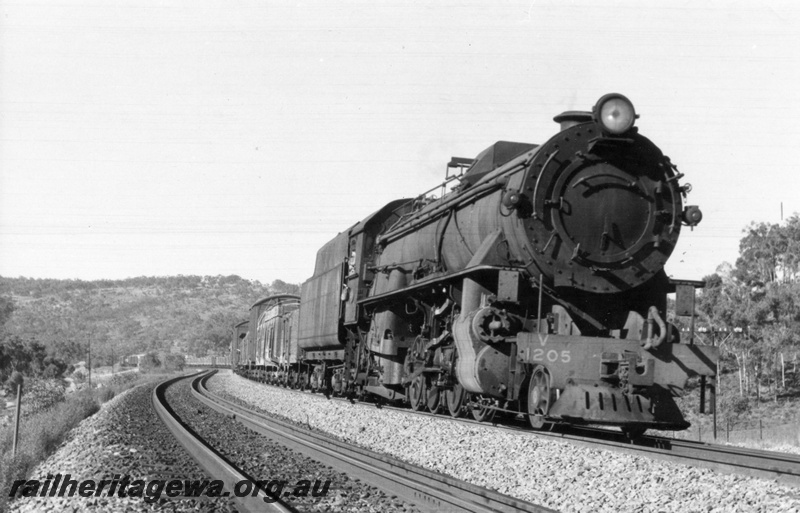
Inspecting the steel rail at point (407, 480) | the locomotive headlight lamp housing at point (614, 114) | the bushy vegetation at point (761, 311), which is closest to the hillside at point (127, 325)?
the bushy vegetation at point (761, 311)

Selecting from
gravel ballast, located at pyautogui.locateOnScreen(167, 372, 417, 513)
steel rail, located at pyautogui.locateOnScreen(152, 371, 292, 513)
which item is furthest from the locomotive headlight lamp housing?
steel rail, located at pyautogui.locateOnScreen(152, 371, 292, 513)

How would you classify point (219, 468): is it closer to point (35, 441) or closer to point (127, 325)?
point (35, 441)

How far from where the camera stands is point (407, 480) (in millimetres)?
7680

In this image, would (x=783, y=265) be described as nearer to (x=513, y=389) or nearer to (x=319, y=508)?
(x=513, y=389)

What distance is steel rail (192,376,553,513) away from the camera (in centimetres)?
640

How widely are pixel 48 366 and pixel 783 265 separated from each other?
55801 millimetres

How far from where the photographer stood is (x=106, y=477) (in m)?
7.73

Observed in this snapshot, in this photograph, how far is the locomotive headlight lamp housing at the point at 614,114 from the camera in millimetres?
10484

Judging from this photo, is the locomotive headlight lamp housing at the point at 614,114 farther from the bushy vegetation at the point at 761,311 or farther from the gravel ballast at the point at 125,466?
the bushy vegetation at the point at 761,311

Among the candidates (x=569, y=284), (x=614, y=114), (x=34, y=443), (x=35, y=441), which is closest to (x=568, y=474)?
(x=569, y=284)

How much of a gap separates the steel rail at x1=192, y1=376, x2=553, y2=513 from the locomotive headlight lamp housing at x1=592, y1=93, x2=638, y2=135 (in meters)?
5.20

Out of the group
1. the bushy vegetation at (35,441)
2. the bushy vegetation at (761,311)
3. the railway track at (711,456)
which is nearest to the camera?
the railway track at (711,456)

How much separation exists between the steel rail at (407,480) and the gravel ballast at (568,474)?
0.68 m

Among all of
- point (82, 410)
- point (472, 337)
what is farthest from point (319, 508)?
point (82, 410)
